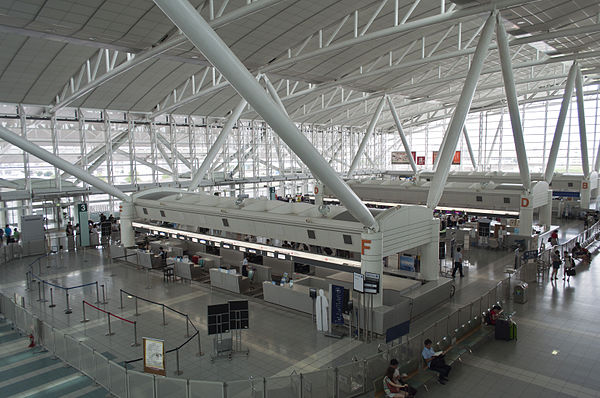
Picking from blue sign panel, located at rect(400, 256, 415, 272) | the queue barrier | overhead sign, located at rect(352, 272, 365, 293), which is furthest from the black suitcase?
blue sign panel, located at rect(400, 256, 415, 272)

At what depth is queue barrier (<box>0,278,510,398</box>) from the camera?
741 centimetres

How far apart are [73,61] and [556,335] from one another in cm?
2222

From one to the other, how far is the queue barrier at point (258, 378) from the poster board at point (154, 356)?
519mm

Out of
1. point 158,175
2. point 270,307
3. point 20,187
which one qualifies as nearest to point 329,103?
point 158,175

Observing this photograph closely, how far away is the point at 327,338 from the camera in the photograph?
38.2 ft

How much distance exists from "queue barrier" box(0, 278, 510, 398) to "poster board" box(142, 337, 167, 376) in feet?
1.70

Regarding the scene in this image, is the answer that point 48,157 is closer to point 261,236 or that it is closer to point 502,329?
point 261,236

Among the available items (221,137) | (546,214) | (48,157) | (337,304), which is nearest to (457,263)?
(337,304)

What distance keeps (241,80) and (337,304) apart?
6.82 meters

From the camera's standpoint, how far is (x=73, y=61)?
20.7m

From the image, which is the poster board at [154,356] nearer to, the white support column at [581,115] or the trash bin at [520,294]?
the trash bin at [520,294]

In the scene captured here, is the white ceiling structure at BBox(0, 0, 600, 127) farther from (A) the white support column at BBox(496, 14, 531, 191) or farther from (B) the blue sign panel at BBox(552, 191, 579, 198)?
(B) the blue sign panel at BBox(552, 191, 579, 198)

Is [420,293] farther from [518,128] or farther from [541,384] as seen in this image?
[518,128]

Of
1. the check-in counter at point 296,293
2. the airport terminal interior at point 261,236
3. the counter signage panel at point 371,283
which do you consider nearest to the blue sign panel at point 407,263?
the airport terminal interior at point 261,236
